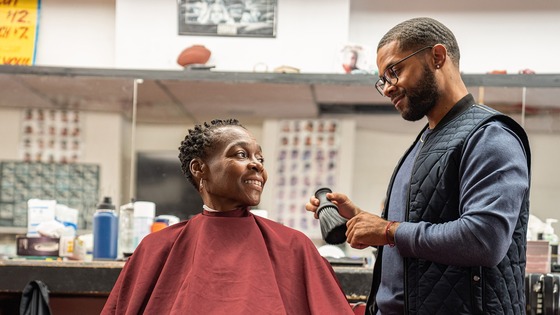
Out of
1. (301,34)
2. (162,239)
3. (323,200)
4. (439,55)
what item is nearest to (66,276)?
(162,239)

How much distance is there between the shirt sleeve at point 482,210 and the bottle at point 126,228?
2.14m

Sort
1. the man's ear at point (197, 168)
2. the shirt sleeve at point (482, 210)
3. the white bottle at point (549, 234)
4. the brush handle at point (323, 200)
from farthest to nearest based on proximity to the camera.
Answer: the white bottle at point (549, 234)
the man's ear at point (197, 168)
the brush handle at point (323, 200)
the shirt sleeve at point (482, 210)

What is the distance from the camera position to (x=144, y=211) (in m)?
3.74

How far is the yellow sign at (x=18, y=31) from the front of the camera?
4508 mm

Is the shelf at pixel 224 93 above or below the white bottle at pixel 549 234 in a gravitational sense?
above

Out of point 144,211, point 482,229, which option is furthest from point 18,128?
point 482,229

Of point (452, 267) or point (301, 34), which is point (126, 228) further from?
point (452, 267)

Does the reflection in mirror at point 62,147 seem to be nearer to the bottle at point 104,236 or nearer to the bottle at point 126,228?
the bottle at point 126,228

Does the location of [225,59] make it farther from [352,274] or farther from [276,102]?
[352,274]

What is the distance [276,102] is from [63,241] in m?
1.43

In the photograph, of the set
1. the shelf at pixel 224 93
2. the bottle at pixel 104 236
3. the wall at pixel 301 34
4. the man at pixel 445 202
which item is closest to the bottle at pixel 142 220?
Answer: the bottle at pixel 104 236

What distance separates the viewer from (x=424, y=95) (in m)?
1.99

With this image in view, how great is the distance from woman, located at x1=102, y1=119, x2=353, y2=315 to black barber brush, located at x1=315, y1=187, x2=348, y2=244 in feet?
0.35

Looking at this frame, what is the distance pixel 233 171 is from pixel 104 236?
4.80ft
